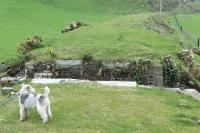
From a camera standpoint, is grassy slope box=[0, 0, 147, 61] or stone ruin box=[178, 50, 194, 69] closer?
stone ruin box=[178, 50, 194, 69]

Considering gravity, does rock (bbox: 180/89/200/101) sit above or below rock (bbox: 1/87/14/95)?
below

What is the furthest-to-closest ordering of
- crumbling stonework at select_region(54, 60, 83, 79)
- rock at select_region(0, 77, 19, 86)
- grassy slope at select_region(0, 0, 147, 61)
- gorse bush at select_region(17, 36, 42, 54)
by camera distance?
grassy slope at select_region(0, 0, 147, 61) → gorse bush at select_region(17, 36, 42, 54) → crumbling stonework at select_region(54, 60, 83, 79) → rock at select_region(0, 77, 19, 86)

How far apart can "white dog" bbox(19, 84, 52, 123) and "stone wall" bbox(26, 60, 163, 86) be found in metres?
10.1

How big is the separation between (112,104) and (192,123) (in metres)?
4.13

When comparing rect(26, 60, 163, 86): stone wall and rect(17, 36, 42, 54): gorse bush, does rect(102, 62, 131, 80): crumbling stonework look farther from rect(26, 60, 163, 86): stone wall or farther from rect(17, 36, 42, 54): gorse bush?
rect(17, 36, 42, 54): gorse bush

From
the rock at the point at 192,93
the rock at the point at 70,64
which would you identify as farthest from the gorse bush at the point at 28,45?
the rock at the point at 192,93

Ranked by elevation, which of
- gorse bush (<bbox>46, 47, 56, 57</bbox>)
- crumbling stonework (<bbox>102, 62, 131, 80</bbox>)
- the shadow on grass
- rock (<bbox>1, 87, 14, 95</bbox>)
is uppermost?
gorse bush (<bbox>46, 47, 56, 57</bbox>)

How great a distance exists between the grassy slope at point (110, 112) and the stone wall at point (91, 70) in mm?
2666

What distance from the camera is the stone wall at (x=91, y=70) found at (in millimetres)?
32625

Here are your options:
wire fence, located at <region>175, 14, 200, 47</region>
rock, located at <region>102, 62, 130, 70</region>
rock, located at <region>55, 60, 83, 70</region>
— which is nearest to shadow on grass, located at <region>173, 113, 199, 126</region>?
rock, located at <region>102, 62, 130, 70</region>

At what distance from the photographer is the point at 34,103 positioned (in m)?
22.6

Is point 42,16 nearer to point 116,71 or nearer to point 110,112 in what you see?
point 116,71

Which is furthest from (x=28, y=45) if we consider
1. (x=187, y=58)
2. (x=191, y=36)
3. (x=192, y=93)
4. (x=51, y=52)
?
(x=191, y=36)

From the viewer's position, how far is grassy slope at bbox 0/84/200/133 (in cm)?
2273
